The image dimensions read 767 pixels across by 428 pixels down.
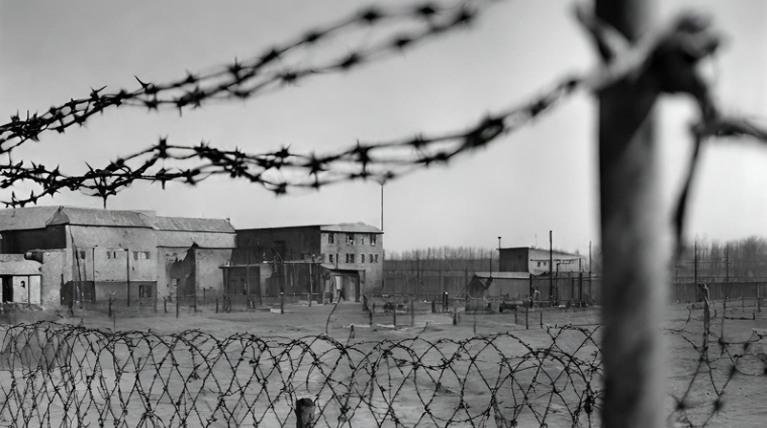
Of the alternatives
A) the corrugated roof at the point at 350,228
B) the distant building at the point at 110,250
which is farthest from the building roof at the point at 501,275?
the distant building at the point at 110,250

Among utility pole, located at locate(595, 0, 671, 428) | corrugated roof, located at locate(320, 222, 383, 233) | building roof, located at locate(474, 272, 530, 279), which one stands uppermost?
corrugated roof, located at locate(320, 222, 383, 233)

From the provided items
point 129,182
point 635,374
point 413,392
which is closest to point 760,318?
point 413,392

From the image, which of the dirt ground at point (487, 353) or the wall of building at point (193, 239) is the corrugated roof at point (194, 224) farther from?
the dirt ground at point (487, 353)

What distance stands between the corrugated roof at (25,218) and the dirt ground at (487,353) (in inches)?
851

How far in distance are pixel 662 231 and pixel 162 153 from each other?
3974 mm

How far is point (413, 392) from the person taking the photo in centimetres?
1504

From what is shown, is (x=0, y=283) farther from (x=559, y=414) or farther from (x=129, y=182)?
(x=129, y=182)

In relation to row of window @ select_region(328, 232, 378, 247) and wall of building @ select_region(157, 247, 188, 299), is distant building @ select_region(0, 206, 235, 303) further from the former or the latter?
row of window @ select_region(328, 232, 378, 247)

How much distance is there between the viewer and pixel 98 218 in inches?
2173

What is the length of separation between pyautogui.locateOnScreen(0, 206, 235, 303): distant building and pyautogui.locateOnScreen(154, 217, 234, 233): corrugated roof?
0.30 feet

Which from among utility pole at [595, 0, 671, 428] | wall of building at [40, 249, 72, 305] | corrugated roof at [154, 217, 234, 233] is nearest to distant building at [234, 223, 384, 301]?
corrugated roof at [154, 217, 234, 233]

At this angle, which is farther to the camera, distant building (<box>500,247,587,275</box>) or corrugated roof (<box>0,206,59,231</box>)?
distant building (<box>500,247,587,275</box>)

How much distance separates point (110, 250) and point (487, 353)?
41.0 meters

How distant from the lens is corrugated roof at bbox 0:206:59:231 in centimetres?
5559
